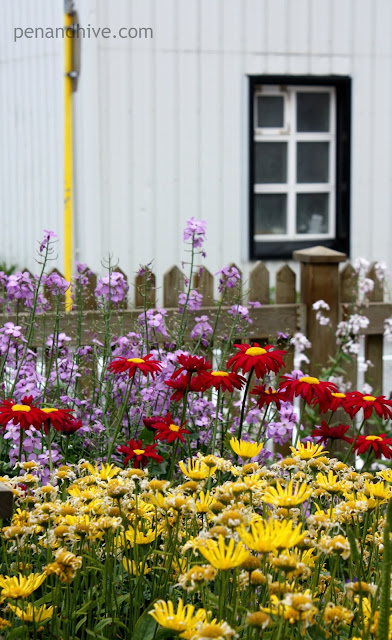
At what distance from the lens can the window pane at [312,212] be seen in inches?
334

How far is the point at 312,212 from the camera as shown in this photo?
852 centimetres

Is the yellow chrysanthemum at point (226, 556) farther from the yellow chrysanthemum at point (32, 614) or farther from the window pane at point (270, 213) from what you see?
the window pane at point (270, 213)

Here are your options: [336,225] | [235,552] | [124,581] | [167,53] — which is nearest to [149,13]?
[167,53]

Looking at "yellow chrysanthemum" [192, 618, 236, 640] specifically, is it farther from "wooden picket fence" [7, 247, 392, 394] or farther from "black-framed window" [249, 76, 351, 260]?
"black-framed window" [249, 76, 351, 260]

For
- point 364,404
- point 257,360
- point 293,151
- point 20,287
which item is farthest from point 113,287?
point 293,151

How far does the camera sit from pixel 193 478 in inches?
58.5

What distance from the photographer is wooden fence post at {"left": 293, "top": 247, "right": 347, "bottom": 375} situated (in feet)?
14.6

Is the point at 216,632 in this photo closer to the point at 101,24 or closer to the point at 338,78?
the point at 101,24

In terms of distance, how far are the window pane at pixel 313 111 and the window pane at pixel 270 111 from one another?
16 centimetres

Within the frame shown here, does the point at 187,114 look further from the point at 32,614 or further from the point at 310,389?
the point at 32,614

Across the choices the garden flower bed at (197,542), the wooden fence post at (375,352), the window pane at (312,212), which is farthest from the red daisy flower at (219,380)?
the window pane at (312,212)

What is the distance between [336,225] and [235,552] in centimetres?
755

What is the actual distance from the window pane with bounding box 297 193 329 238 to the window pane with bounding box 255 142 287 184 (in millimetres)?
266

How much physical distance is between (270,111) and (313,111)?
1.30 feet
